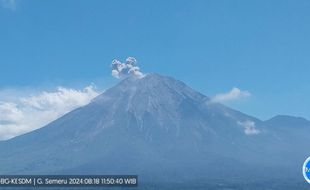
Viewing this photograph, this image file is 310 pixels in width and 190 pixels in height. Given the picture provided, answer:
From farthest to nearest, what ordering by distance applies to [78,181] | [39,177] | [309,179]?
[39,177] < [78,181] < [309,179]

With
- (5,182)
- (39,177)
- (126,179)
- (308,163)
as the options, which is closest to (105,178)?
(126,179)

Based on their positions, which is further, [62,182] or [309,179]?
[62,182]

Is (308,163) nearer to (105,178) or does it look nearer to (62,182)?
(105,178)

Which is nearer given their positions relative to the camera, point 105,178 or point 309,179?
point 309,179

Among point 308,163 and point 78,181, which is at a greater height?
point 78,181

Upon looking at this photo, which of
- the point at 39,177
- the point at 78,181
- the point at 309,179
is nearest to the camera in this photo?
the point at 309,179

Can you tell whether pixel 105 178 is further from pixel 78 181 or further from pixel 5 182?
pixel 5 182

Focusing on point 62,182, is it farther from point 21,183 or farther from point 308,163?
point 308,163

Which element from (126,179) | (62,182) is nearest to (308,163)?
(126,179)
